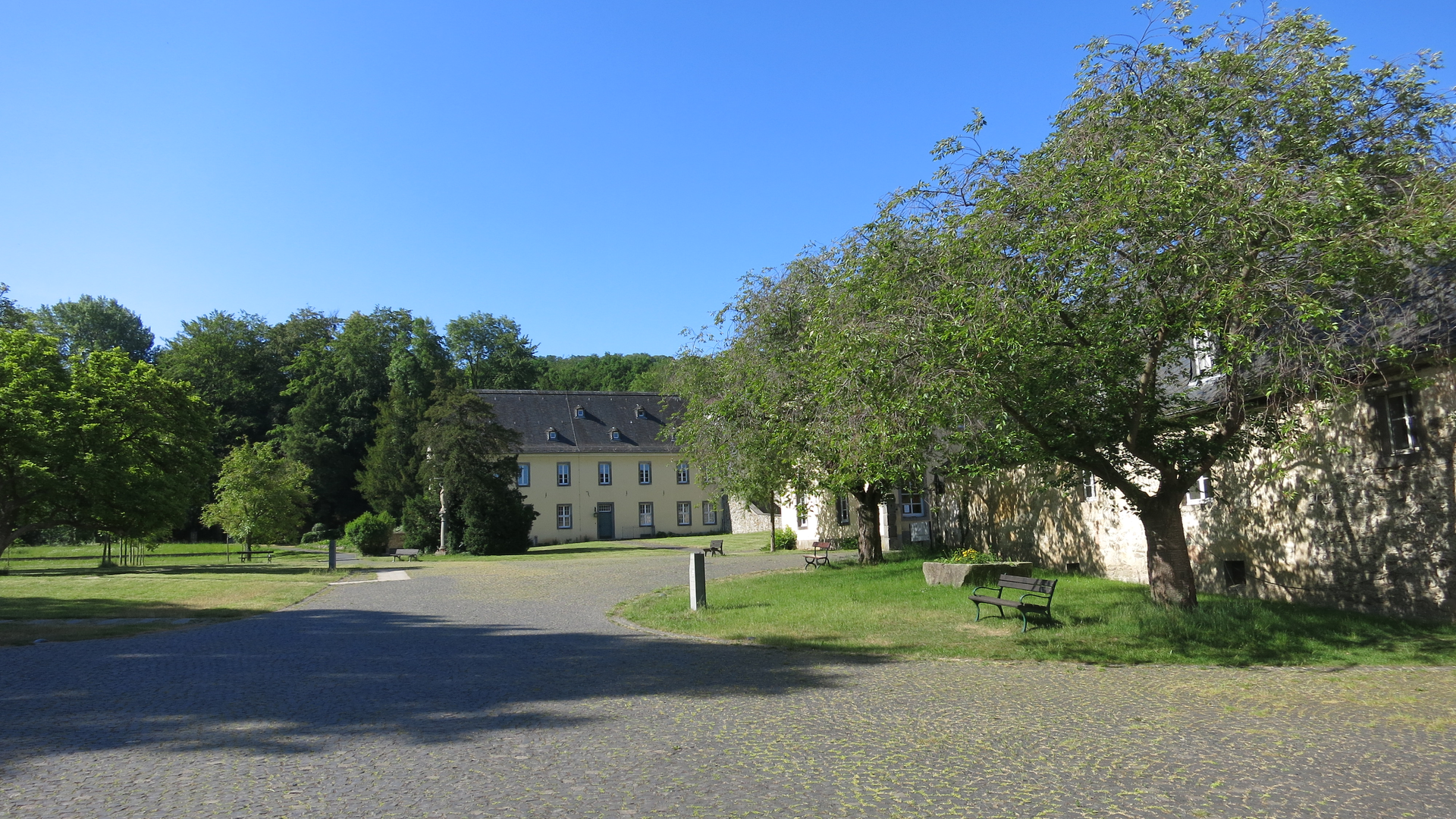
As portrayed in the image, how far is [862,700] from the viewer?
29.4 feet

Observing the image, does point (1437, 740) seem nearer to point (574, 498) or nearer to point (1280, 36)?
point (1280, 36)

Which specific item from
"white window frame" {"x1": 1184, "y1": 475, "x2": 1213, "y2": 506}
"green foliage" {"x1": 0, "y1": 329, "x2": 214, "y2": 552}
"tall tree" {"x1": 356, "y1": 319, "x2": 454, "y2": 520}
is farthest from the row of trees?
"tall tree" {"x1": 356, "y1": 319, "x2": 454, "y2": 520}

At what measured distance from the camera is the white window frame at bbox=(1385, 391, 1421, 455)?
41.3ft

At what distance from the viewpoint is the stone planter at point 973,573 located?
1808 centimetres

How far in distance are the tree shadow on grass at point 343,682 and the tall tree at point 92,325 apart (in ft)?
224

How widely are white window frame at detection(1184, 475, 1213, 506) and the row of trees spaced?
3.20 meters

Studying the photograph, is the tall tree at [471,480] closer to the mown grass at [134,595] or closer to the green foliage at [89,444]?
the mown grass at [134,595]

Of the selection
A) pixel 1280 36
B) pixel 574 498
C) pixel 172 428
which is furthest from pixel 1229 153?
pixel 574 498

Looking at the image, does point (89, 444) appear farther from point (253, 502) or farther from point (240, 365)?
point (240, 365)

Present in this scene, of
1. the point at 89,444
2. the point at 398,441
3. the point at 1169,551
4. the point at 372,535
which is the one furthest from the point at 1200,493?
the point at 398,441

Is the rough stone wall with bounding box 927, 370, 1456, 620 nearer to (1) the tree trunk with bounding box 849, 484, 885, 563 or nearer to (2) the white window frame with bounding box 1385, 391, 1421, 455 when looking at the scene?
(2) the white window frame with bounding box 1385, 391, 1421, 455

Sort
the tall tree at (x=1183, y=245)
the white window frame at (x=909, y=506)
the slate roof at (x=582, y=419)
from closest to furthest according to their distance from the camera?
the tall tree at (x=1183, y=245) → the white window frame at (x=909, y=506) → the slate roof at (x=582, y=419)

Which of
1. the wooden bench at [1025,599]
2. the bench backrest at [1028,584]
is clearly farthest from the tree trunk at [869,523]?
the bench backrest at [1028,584]

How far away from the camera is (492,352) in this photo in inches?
3083
